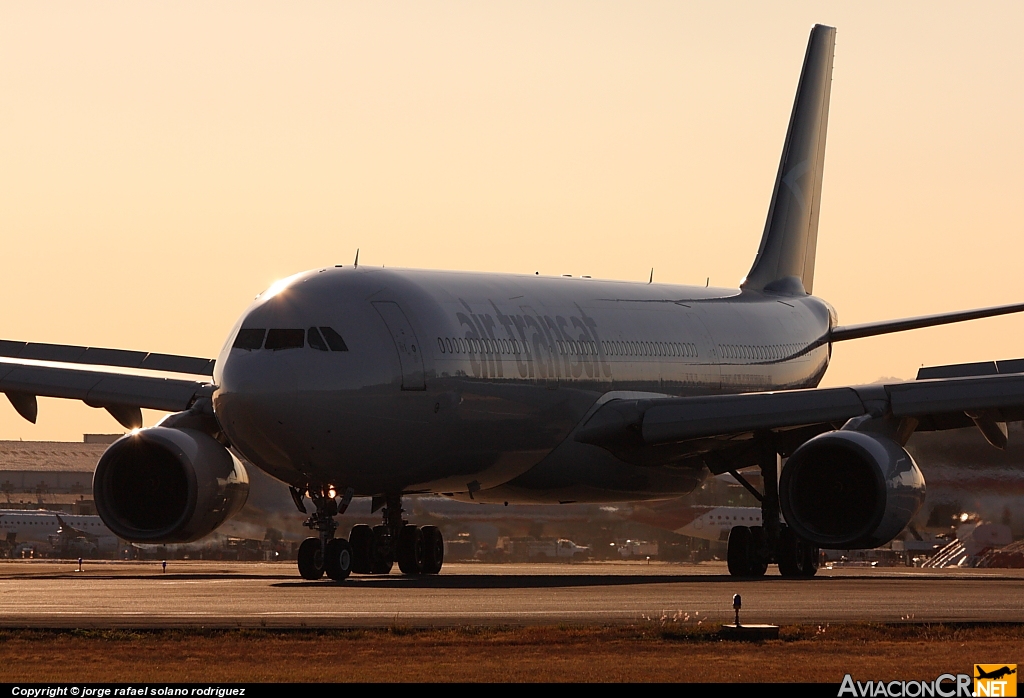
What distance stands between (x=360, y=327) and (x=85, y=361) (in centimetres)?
852

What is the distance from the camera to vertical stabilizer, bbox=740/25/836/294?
43.2m

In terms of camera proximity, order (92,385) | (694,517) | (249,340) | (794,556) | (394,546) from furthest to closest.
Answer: (694,517) < (794,556) < (92,385) < (394,546) < (249,340)

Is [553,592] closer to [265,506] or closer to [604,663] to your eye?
[604,663]

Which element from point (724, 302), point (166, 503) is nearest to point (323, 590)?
point (166, 503)

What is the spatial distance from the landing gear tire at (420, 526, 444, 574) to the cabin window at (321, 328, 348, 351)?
6.15 meters

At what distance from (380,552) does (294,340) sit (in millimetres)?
5039

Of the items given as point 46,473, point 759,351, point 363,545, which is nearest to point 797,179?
point 759,351

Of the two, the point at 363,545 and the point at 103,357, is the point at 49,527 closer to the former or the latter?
the point at 103,357

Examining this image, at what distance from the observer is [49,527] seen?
230ft

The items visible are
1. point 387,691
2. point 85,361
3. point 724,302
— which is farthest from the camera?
point 724,302

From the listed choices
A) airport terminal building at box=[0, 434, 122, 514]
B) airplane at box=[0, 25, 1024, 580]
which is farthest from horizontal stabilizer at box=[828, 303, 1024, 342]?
airport terminal building at box=[0, 434, 122, 514]

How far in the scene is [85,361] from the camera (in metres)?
33.7

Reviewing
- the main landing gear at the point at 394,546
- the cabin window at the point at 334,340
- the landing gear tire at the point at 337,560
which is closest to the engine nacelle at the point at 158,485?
the landing gear tire at the point at 337,560

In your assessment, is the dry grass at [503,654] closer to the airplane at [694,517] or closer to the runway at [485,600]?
the runway at [485,600]
